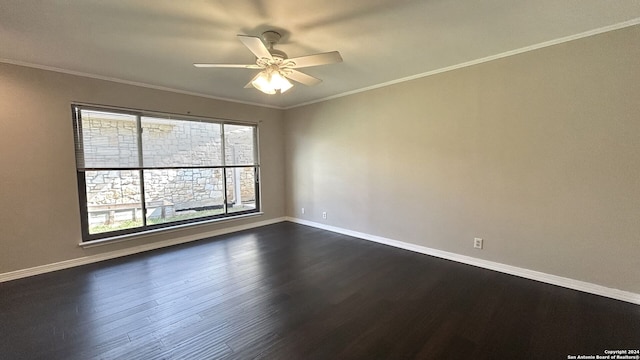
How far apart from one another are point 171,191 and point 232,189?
3.48 feet

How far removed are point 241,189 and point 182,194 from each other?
1082 mm

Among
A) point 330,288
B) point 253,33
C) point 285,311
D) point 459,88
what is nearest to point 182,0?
point 253,33

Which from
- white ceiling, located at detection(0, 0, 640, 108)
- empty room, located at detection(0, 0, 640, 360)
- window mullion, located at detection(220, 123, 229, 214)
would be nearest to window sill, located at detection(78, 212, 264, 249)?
empty room, located at detection(0, 0, 640, 360)

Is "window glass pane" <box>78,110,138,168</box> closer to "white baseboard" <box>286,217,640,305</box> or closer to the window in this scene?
the window

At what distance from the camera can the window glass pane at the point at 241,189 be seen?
5.05m

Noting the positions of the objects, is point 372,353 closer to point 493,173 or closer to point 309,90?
point 493,173

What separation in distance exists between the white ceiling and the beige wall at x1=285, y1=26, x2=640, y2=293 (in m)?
0.32

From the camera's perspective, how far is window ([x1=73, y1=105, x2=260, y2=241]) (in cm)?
358

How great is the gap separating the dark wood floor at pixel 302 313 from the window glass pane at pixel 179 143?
1.66 m

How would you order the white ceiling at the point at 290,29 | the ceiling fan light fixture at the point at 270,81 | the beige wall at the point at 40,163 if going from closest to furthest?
the white ceiling at the point at 290,29, the ceiling fan light fixture at the point at 270,81, the beige wall at the point at 40,163

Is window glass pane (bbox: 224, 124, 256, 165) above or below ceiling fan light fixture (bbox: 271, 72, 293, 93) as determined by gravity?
below

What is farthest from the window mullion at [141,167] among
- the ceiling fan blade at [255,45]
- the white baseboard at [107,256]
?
the ceiling fan blade at [255,45]

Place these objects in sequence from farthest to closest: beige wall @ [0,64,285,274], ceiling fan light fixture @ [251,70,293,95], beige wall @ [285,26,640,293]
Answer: beige wall @ [0,64,285,274] → ceiling fan light fixture @ [251,70,293,95] → beige wall @ [285,26,640,293]

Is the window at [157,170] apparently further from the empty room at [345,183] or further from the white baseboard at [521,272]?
the white baseboard at [521,272]
